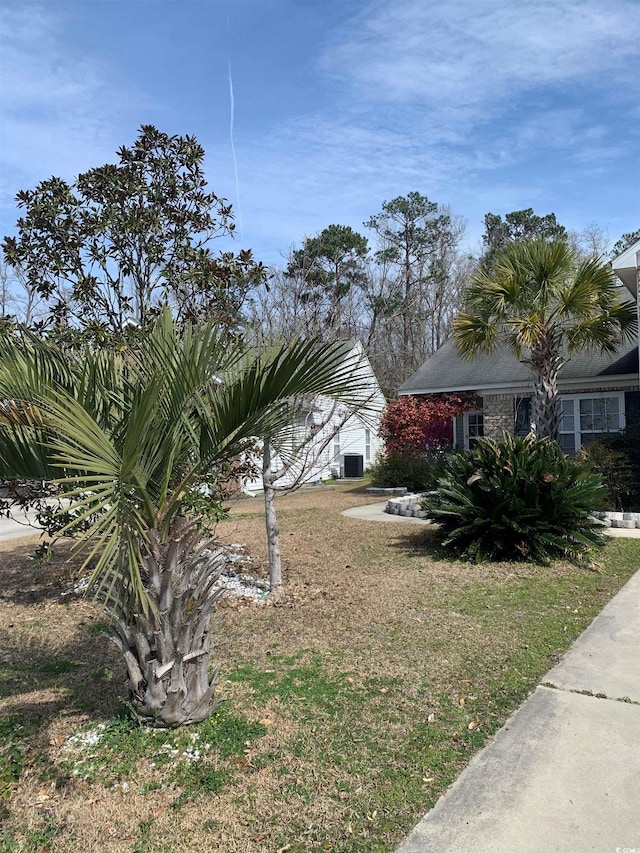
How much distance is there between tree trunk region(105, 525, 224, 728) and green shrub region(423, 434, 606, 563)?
508cm

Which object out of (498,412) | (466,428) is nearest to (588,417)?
(498,412)

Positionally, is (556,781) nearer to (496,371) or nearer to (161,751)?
(161,751)

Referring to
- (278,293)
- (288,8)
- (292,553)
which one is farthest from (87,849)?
(288,8)

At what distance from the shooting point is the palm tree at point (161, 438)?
Answer: 2.81 metres

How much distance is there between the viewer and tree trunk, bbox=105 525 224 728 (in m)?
3.32

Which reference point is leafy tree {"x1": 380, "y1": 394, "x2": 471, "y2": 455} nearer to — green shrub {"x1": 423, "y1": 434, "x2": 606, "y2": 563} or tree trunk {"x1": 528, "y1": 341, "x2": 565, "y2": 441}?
tree trunk {"x1": 528, "y1": 341, "x2": 565, "y2": 441}

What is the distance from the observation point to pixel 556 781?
2943mm

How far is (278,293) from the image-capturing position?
356 inches

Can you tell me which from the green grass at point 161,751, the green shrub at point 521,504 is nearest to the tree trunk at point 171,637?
the green grass at point 161,751

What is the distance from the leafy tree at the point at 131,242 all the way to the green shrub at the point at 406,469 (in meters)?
10.9

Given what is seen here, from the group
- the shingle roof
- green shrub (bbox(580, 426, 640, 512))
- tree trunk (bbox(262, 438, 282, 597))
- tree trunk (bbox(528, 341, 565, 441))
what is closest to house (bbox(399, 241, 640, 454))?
the shingle roof

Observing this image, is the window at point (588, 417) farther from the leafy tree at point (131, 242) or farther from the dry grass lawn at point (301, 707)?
the leafy tree at point (131, 242)

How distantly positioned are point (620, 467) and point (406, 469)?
21.9 feet

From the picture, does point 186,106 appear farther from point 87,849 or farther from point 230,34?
point 87,849
